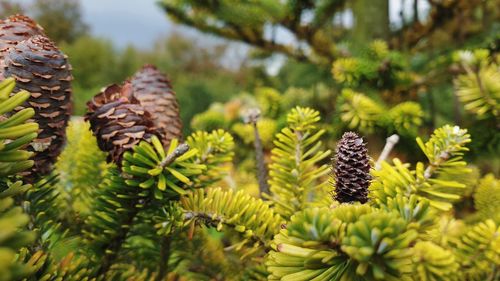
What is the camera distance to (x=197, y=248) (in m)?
0.47

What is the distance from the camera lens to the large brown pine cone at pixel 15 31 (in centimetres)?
33

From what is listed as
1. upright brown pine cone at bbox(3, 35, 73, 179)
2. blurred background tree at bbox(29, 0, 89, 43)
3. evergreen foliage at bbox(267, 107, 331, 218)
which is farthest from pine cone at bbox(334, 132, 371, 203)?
blurred background tree at bbox(29, 0, 89, 43)

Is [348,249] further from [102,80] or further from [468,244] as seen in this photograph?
[102,80]

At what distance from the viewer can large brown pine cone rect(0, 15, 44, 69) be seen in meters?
0.33

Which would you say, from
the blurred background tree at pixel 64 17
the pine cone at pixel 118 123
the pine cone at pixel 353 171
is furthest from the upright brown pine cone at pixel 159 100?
the blurred background tree at pixel 64 17

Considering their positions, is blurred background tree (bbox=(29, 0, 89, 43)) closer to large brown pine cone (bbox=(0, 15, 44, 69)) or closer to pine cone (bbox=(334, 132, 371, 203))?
large brown pine cone (bbox=(0, 15, 44, 69))

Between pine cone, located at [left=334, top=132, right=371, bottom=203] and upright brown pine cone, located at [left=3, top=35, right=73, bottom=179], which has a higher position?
pine cone, located at [left=334, top=132, right=371, bottom=203]

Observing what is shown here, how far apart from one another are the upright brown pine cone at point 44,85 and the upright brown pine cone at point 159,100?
0.08 meters

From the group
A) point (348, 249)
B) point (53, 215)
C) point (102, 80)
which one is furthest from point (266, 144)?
point (102, 80)

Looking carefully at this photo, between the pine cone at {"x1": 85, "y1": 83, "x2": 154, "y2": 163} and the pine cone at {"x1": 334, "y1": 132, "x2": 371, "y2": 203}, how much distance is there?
156 mm

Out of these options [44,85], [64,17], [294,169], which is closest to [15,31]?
[44,85]

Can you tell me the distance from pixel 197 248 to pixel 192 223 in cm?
14

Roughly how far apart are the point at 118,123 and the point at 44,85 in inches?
2.4

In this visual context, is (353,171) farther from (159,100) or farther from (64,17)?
(64,17)
